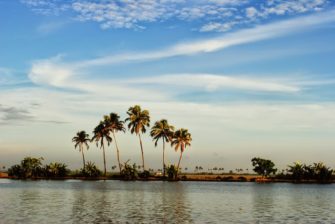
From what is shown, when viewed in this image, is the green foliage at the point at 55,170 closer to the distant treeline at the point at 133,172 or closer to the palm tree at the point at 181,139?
the distant treeline at the point at 133,172

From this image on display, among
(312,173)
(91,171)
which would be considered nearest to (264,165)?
(312,173)

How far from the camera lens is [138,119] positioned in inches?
5468

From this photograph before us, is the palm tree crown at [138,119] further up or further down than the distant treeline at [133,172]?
further up

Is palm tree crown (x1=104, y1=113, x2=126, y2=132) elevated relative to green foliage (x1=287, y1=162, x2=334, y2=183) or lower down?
elevated

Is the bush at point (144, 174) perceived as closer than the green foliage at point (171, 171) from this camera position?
No

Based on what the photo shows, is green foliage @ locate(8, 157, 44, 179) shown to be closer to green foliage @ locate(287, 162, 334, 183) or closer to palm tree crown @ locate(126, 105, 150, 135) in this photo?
palm tree crown @ locate(126, 105, 150, 135)

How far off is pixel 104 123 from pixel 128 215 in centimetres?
10275

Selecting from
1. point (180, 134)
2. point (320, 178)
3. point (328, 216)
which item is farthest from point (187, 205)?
point (320, 178)

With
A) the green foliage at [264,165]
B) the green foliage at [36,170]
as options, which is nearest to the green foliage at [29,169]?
the green foliage at [36,170]

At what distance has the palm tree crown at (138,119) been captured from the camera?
138 metres

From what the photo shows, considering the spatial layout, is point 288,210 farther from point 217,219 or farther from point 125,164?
point 125,164

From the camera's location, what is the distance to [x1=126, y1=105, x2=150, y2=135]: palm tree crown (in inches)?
Result: 5448

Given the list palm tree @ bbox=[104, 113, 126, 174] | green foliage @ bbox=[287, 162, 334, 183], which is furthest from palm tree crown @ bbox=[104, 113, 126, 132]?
green foliage @ bbox=[287, 162, 334, 183]

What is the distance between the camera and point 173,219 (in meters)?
44.1
